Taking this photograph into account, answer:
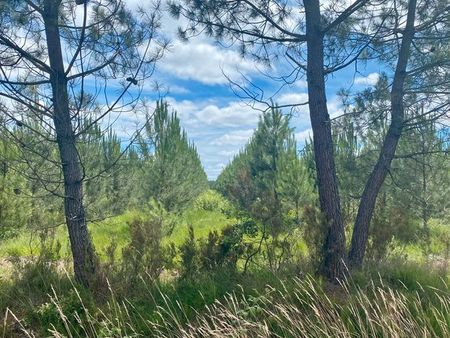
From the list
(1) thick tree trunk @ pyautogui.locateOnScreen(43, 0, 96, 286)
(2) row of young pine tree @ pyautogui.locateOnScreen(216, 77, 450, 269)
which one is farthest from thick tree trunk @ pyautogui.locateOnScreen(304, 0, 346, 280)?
(1) thick tree trunk @ pyautogui.locateOnScreen(43, 0, 96, 286)

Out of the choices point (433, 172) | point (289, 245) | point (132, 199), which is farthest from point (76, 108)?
point (132, 199)

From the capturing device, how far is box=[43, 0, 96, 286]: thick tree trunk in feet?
15.3

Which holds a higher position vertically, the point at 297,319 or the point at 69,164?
the point at 69,164

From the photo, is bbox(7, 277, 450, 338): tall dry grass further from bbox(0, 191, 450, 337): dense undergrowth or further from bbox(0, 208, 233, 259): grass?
bbox(0, 208, 233, 259): grass

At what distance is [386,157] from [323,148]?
1.04 m

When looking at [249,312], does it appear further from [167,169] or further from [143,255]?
[167,169]

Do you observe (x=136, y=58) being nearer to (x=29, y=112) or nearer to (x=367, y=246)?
(x=29, y=112)

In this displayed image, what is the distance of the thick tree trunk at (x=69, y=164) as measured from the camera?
4.68 metres

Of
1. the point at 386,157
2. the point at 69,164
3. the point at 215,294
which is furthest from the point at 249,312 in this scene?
the point at 386,157

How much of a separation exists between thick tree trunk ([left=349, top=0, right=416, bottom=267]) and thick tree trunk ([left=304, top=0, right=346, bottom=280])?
511 millimetres

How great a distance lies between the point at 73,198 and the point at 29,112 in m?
1.08

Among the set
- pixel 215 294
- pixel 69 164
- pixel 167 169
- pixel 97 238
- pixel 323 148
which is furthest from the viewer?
pixel 167 169

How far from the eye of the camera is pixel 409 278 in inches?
199

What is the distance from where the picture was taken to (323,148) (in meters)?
5.50
